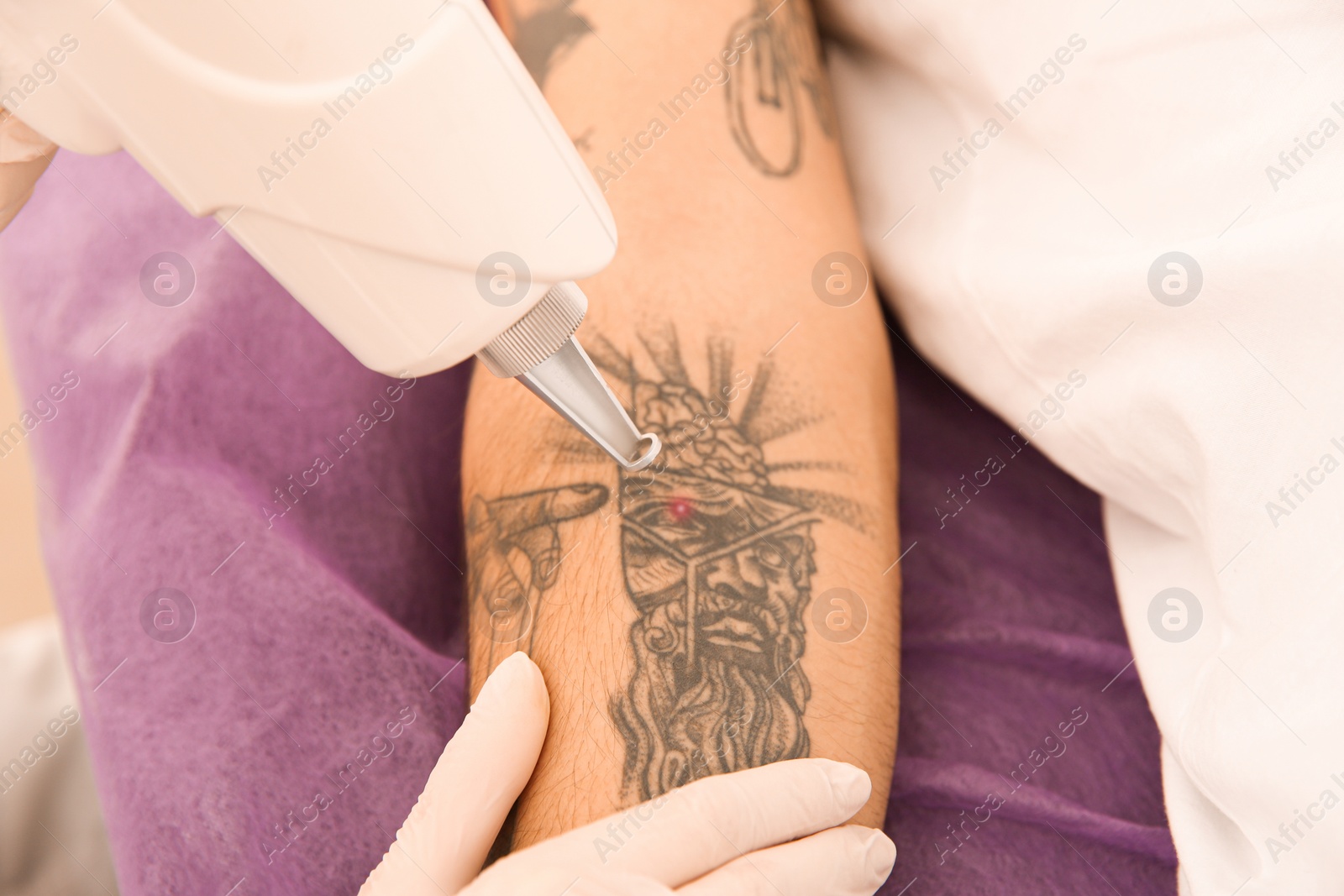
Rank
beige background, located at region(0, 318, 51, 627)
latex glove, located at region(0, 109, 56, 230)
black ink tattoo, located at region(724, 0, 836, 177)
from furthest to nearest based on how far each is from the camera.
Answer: beige background, located at region(0, 318, 51, 627) < black ink tattoo, located at region(724, 0, 836, 177) < latex glove, located at region(0, 109, 56, 230)

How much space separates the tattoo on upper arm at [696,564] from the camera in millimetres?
755

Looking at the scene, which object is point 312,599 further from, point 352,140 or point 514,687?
point 352,140

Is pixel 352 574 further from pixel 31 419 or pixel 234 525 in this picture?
pixel 31 419

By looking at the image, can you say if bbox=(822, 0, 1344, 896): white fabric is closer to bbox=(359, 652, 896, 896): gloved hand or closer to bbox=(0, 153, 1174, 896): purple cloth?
bbox=(0, 153, 1174, 896): purple cloth

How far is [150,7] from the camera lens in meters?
0.45

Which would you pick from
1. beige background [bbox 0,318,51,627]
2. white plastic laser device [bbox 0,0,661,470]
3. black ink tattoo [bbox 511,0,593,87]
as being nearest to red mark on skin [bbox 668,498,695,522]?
white plastic laser device [bbox 0,0,661,470]

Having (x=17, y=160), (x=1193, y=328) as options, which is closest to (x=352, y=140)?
(x=17, y=160)

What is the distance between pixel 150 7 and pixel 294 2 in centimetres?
7

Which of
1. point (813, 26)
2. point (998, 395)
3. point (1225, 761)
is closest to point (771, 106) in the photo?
point (813, 26)

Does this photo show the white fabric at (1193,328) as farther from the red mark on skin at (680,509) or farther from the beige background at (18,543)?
the beige background at (18,543)

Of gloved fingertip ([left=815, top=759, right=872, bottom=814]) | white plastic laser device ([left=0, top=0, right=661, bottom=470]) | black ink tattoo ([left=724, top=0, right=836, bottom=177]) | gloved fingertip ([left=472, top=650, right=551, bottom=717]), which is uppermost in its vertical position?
white plastic laser device ([left=0, top=0, right=661, bottom=470])

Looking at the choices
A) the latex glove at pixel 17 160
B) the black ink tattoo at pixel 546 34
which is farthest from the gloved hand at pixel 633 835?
the black ink tattoo at pixel 546 34

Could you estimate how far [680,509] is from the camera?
82 cm

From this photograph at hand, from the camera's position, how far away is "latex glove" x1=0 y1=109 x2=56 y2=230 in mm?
613
